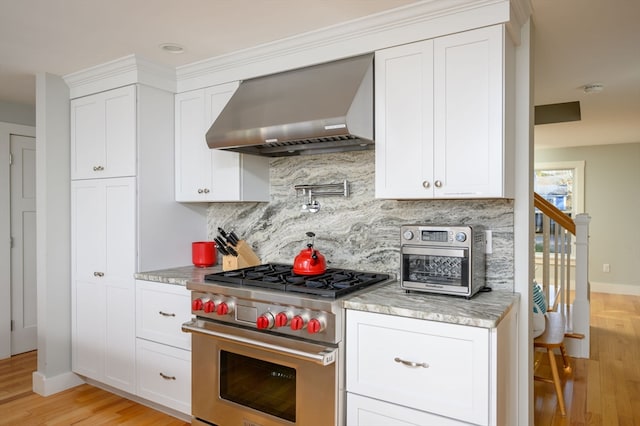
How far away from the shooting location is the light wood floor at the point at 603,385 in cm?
287

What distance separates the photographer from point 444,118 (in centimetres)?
209

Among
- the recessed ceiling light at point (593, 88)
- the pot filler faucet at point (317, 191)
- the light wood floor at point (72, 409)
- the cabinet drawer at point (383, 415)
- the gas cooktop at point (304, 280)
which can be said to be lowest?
the light wood floor at point (72, 409)

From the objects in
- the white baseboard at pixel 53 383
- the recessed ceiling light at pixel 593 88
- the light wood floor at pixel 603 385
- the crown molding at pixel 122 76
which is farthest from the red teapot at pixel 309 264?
the recessed ceiling light at pixel 593 88

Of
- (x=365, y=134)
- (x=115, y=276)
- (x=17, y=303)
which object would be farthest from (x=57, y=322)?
(x=365, y=134)

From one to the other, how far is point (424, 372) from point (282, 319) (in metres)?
0.68

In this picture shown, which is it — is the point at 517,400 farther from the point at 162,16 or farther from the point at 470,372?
the point at 162,16

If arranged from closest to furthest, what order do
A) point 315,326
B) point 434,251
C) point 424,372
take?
point 424,372 → point 315,326 → point 434,251

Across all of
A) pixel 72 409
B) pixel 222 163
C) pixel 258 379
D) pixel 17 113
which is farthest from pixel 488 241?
pixel 17 113

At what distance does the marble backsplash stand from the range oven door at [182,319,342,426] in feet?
2.62

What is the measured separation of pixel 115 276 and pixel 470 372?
237 centimetres

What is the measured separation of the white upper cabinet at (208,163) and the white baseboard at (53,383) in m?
1.55

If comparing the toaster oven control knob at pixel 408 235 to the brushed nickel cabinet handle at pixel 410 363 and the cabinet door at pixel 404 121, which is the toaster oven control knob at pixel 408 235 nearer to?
the cabinet door at pixel 404 121

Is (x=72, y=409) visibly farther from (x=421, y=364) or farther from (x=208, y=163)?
(x=421, y=364)

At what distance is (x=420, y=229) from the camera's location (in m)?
2.10
